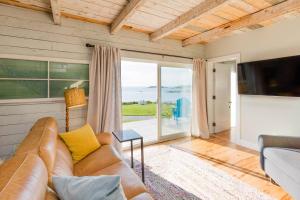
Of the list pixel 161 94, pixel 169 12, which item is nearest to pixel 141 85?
pixel 161 94

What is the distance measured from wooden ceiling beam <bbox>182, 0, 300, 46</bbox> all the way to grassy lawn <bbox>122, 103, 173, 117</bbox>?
1.75 m

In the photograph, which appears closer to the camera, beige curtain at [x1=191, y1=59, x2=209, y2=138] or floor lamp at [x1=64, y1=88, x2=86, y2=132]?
floor lamp at [x1=64, y1=88, x2=86, y2=132]

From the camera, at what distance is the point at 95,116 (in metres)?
3.11

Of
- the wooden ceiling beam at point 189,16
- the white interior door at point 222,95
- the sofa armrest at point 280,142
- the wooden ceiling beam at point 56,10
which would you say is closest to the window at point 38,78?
the wooden ceiling beam at point 56,10

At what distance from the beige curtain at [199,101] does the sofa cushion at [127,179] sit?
3.02m

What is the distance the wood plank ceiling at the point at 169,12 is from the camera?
246 cm

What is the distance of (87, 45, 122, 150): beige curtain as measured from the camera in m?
3.09

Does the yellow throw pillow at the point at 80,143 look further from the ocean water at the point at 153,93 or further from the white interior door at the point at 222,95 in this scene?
the white interior door at the point at 222,95

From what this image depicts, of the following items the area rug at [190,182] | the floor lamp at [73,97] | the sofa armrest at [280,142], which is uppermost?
the floor lamp at [73,97]

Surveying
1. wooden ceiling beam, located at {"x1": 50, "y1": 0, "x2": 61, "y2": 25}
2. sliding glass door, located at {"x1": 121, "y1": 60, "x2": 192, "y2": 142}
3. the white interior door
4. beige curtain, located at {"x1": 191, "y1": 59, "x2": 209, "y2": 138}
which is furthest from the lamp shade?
the white interior door

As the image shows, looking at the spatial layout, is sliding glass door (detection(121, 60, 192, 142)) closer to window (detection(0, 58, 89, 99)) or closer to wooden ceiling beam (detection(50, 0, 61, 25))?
window (detection(0, 58, 89, 99))

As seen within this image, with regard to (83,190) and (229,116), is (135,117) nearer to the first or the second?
(229,116)

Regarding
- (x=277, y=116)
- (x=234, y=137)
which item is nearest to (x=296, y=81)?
(x=277, y=116)

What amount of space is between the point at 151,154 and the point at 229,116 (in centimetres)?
306
